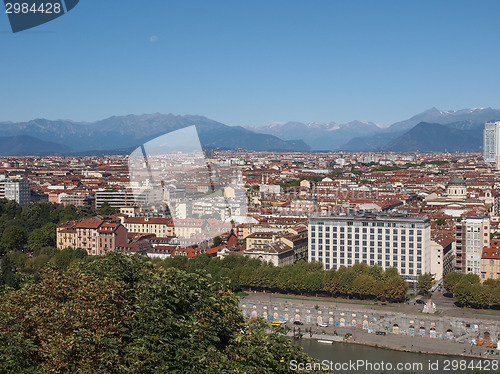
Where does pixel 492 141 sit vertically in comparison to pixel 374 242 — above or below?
Result: above

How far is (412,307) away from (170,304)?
575 cm

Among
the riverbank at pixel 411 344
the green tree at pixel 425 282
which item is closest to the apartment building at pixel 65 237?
the riverbank at pixel 411 344

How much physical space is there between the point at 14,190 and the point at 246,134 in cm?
4998

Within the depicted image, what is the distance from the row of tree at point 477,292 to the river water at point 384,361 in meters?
1.64

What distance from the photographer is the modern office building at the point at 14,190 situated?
19922 mm

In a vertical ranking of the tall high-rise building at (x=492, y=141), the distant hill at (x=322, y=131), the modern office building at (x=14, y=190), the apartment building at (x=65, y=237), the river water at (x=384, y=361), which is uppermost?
the distant hill at (x=322, y=131)

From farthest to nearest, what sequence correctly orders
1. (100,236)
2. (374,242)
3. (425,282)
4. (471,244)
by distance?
(100,236) → (374,242) → (471,244) → (425,282)

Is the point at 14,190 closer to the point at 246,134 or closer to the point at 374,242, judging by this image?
the point at 374,242

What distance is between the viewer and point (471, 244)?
9891 millimetres

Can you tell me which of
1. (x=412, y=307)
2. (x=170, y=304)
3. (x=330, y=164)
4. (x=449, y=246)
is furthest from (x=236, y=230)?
(x=330, y=164)

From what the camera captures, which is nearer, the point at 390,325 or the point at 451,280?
the point at 390,325

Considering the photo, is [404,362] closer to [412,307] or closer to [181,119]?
[412,307]

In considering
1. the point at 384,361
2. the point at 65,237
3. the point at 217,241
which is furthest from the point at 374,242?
the point at 65,237

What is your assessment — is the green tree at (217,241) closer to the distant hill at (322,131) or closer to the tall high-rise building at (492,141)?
the tall high-rise building at (492,141)
